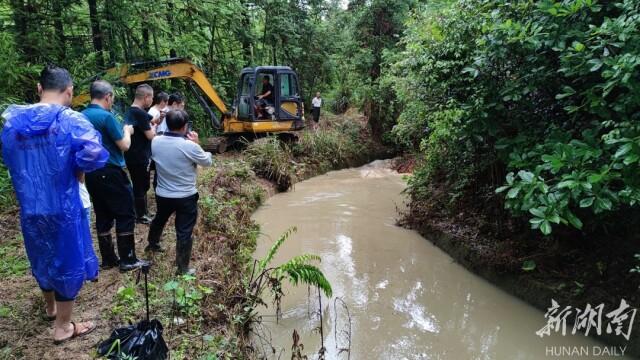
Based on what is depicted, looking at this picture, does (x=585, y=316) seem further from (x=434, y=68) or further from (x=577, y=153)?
(x=434, y=68)

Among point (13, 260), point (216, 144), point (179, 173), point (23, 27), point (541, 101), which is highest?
point (23, 27)

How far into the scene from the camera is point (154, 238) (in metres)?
4.32

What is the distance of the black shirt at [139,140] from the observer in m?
4.42

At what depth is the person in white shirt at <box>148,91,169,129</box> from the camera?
17.3ft

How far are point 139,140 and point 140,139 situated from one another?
2 cm

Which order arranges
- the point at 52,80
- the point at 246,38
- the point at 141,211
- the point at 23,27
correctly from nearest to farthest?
1. the point at 52,80
2. the point at 141,211
3. the point at 23,27
4. the point at 246,38

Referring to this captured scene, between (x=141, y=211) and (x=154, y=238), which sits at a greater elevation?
(x=141, y=211)

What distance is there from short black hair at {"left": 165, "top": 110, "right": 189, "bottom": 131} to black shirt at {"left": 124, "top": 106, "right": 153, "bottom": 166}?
75 centimetres

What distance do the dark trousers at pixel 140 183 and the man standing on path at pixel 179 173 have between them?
925mm

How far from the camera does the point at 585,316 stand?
4.09 m

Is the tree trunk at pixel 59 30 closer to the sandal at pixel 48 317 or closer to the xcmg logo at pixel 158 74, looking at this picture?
the xcmg logo at pixel 158 74

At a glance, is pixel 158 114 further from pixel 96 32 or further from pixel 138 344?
pixel 96 32

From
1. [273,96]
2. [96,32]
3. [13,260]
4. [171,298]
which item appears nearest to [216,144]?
[273,96]

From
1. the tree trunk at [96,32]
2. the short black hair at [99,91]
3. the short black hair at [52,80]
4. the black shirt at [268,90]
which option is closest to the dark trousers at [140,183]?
the short black hair at [99,91]
